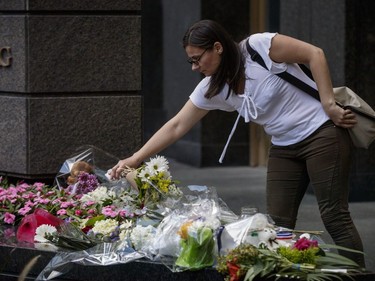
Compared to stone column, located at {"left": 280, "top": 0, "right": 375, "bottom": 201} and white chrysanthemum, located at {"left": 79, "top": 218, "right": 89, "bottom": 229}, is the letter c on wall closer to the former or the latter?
white chrysanthemum, located at {"left": 79, "top": 218, "right": 89, "bottom": 229}

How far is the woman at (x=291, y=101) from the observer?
5.70 meters

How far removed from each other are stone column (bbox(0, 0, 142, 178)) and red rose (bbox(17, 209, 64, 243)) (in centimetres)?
202

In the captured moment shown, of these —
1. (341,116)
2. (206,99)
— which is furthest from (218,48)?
(341,116)

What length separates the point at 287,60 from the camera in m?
5.70

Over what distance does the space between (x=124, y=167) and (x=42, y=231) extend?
0.60m

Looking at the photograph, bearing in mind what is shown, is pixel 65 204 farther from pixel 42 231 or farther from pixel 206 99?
pixel 206 99

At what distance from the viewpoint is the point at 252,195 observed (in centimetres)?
1107

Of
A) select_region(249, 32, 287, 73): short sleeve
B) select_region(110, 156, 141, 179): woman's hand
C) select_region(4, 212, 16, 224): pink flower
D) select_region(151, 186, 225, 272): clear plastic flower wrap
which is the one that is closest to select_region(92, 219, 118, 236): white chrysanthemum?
select_region(110, 156, 141, 179): woman's hand

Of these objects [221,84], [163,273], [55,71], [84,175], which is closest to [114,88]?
[55,71]

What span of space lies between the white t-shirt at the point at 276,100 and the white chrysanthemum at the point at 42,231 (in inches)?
46.0

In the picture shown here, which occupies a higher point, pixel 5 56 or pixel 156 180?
pixel 5 56

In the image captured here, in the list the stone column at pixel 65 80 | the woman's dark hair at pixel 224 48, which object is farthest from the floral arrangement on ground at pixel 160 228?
the stone column at pixel 65 80

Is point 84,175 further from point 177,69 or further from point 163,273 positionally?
point 177,69

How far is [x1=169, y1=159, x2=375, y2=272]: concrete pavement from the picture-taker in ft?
29.6
